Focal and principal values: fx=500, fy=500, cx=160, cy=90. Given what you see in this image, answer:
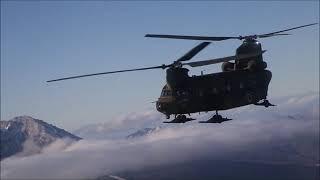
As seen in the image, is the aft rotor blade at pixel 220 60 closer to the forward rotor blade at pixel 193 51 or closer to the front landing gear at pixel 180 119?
the forward rotor blade at pixel 193 51

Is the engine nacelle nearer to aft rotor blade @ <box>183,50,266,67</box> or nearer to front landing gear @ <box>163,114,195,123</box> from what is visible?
aft rotor blade @ <box>183,50,266,67</box>

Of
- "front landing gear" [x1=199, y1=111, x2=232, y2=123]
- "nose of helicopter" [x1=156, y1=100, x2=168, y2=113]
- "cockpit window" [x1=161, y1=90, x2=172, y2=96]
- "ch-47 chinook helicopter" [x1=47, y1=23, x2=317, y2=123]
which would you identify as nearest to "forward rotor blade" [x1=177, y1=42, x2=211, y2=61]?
"ch-47 chinook helicopter" [x1=47, y1=23, x2=317, y2=123]

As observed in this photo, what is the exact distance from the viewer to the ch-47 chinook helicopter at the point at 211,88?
2304 inches

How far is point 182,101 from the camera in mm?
58625

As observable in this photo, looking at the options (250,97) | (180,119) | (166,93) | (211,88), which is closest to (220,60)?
(211,88)

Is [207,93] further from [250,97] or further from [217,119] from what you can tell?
[250,97]

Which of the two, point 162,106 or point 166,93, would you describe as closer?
point 162,106

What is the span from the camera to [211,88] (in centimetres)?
5981

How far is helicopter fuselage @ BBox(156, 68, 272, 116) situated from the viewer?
58.8m

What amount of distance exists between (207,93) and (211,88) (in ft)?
2.72

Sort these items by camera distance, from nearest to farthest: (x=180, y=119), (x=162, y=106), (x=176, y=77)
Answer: (x=176, y=77) → (x=180, y=119) → (x=162, y=106)

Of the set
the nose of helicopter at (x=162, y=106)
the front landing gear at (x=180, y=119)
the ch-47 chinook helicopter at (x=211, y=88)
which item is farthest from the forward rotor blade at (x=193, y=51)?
the front landing gear at (x=180, y=119)

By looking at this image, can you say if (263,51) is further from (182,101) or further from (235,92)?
(182,101)

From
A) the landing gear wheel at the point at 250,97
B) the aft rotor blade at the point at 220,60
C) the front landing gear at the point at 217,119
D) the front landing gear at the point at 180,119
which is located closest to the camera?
the aft rotor blade at the point at 220,60
